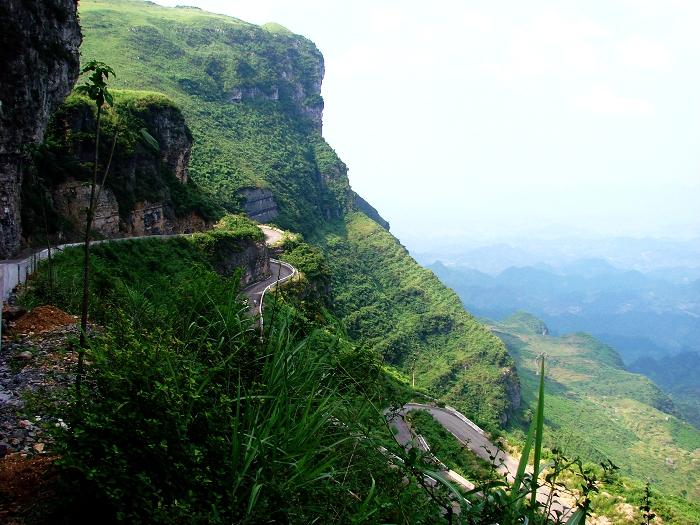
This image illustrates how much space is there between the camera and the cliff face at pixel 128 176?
20641 mm

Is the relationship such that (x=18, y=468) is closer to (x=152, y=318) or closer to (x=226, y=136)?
(x=152, y=318)

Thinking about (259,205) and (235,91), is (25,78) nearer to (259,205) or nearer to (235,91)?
(259,205)

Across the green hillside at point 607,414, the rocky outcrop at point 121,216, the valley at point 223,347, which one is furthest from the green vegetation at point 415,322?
the rocky outcrop at point 121,216

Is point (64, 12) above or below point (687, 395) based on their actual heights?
above

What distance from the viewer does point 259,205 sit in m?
54.9

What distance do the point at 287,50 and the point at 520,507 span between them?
97312mm

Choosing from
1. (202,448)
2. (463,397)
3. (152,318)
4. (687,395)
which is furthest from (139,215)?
(687,395)

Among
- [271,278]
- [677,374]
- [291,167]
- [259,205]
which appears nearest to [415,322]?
[259,205]

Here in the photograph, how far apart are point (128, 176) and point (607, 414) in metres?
69.7

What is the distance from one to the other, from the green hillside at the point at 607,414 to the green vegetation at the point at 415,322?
5689mm

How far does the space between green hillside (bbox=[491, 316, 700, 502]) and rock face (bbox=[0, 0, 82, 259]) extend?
977 inches

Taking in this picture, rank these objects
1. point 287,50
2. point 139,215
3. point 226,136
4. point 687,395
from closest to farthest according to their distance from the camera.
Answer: point 139,215 → point 226,136 → point 287,50 → point 687,395

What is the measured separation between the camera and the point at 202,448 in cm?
365

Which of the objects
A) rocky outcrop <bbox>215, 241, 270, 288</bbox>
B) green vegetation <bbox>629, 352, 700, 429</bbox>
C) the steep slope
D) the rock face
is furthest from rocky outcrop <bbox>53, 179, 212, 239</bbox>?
green vegetation <bbox>629, 352, 700, 429</bbox>
